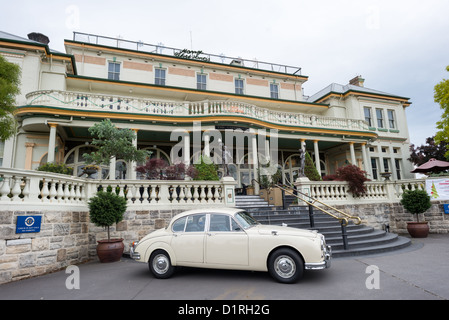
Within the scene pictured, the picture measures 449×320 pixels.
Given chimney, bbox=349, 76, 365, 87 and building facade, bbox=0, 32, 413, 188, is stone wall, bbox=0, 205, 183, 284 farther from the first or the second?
chimney, bbox=349, 76, 365, 87

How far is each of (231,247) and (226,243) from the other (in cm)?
13

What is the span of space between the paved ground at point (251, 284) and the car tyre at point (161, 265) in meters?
0.16

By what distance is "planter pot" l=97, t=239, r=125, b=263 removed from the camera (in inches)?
291

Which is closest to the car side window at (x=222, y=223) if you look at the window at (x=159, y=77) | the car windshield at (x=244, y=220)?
the car windshield at (x=244, y=220)

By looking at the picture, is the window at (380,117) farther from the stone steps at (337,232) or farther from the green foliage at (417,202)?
the stone steps at (337,232)

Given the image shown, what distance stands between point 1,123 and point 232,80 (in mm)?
16121

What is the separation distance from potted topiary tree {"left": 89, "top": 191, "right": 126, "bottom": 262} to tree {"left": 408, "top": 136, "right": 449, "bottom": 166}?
24.3 metres

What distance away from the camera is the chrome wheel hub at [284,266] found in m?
4.86

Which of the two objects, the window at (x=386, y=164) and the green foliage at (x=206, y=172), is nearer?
the green foliage at (x=206, y=172)

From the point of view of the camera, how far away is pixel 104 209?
297 inches

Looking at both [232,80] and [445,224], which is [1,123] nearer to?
[232,80]

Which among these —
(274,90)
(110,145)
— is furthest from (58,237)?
(274,90)

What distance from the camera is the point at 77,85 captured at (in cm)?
1644
